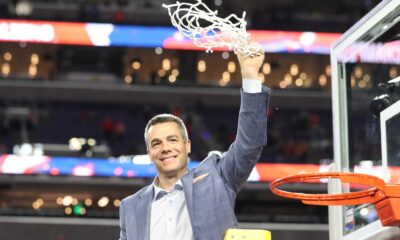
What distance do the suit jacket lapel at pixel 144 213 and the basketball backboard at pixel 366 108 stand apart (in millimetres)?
1147

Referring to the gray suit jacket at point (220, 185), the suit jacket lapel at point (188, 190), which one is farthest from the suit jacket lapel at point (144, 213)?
the suit jacket lapel at point (188, 190)

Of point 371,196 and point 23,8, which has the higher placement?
point 23,8

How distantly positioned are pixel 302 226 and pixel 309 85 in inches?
219

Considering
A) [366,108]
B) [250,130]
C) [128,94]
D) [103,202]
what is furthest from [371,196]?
[128,94]

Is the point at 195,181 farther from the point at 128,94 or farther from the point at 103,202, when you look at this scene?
the point at 128,94

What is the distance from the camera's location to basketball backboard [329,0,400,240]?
4.03 metres

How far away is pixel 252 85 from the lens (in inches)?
113

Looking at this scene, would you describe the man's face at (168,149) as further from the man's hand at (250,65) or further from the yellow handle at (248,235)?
the yellow handle at (248,235)

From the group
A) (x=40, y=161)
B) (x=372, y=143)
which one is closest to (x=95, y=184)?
(x=40, y=161)

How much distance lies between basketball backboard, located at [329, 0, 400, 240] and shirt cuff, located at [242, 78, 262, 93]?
112 cm

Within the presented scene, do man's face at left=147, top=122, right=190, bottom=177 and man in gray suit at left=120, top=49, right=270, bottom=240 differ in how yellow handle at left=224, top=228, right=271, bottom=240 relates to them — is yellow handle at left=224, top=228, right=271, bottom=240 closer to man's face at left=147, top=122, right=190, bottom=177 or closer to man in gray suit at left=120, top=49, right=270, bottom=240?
man in gray suit at left=120, top=49, right=270, bottom=240

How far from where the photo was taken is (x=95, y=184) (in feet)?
52.2

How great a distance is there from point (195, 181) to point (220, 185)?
81 millimetres

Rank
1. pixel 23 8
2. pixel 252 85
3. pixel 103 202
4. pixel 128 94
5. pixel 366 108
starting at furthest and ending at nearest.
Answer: pixel 23 8
pixel 128 94
pixel 103 202
pixel 366 108
pixel 252 85
